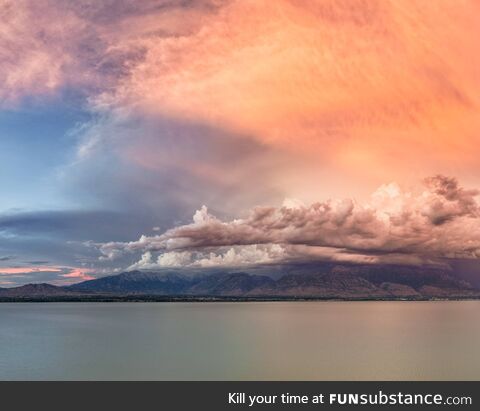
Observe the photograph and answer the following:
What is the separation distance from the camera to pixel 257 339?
372 ft

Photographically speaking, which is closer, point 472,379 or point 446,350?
point 472,379
